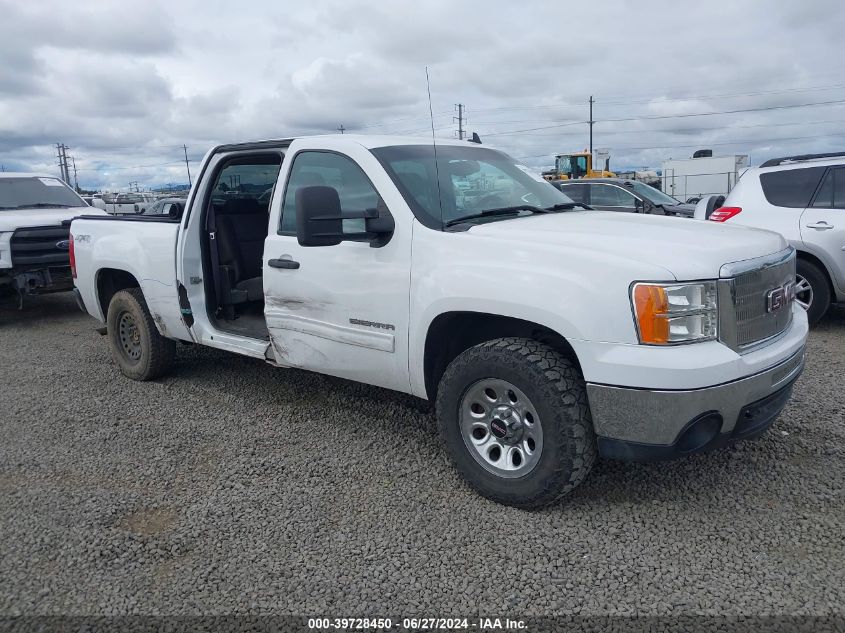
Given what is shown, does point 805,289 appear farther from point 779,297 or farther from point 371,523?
point 371,523

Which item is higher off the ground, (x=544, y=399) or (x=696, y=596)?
(x=544, y=399)

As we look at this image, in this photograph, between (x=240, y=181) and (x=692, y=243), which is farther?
(x=240, y=181)

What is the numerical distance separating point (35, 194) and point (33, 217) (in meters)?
1.19

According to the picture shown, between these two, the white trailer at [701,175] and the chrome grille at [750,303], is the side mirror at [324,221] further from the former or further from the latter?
the white trailer at [701,175]

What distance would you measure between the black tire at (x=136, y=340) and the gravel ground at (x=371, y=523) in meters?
0.71

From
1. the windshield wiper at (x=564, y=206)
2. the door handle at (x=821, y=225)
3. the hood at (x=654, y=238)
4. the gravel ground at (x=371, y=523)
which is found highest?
the windshield wiper at (x=564, y=206)

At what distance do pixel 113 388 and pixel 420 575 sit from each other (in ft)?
12.7

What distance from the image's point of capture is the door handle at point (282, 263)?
420cm

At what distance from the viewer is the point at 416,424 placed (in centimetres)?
463

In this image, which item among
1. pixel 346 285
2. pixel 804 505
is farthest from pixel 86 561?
pixel 804 505

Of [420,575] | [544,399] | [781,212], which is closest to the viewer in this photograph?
[420,575]

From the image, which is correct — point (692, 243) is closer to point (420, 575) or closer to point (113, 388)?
point (420, 575)

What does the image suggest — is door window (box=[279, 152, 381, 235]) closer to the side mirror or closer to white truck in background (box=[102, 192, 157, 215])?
the side mirror

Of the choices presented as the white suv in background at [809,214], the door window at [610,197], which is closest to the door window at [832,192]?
the white suv in background at [809,214]
